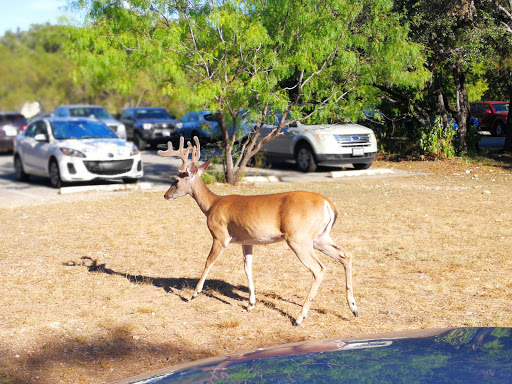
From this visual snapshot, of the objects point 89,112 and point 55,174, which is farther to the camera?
point 89,112

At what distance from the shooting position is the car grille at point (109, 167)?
50.0ft

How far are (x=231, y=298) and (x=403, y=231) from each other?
4.02 m

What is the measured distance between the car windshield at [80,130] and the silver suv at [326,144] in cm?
447

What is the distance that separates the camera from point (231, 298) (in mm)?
6832

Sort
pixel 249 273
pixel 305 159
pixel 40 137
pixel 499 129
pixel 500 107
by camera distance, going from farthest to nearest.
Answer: pixel 500 107
pixel 499 129
pixel 305 159
pixel 40 137
pixel 249 273

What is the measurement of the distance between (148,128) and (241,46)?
562 inches

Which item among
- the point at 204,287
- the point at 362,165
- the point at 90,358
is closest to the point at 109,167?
the point at 362,165

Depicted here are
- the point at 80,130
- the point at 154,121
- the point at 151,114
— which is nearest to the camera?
the point at 80,130

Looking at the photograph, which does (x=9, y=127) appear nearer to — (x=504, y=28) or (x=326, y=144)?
(x=326, y=144)

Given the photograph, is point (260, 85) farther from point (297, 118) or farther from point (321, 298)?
point (321, 298)

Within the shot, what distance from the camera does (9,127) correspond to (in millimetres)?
26797

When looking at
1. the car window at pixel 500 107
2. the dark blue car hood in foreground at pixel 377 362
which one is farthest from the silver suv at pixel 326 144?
the car window at pixel 500 107

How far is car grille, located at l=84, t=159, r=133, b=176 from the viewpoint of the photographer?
15.2 meters

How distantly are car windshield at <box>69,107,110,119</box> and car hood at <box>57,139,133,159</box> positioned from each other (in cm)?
1125
